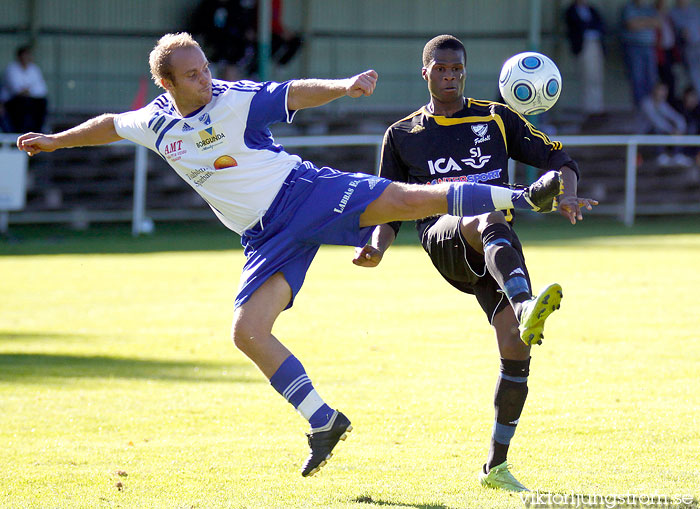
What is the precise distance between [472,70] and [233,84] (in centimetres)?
1899

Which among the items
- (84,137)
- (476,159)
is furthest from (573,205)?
(84,137)

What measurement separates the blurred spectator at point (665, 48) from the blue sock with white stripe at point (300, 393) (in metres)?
17.5

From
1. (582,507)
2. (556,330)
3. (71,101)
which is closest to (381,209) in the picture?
(582,507)

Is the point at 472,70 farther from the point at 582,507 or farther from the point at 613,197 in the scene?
the point at 582,507

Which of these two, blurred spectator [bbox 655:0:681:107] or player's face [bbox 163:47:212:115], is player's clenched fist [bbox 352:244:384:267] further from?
blurred spectator [bbox 655:0:681:107]

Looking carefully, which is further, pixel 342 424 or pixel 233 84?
pixel 233 84

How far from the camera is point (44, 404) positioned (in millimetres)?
7066

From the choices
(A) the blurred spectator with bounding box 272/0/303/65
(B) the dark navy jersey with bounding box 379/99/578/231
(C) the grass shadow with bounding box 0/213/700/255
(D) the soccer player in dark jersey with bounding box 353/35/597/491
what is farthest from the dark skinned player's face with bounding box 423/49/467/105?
(A) the blurred spectator with bounding box 272/0/303/65

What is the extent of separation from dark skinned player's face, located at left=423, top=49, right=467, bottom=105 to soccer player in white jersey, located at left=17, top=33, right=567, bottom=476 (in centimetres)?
72

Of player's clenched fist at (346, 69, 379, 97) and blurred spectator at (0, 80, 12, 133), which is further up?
player's clenched fist at (346, 69, 379, 97)

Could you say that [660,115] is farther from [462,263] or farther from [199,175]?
[199,175]

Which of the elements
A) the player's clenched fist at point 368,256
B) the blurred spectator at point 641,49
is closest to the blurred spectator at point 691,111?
the blurred spectator at point 641,49

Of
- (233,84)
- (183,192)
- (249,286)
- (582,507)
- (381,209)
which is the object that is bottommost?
(183,192)

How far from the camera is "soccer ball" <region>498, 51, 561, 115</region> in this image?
243 inches
